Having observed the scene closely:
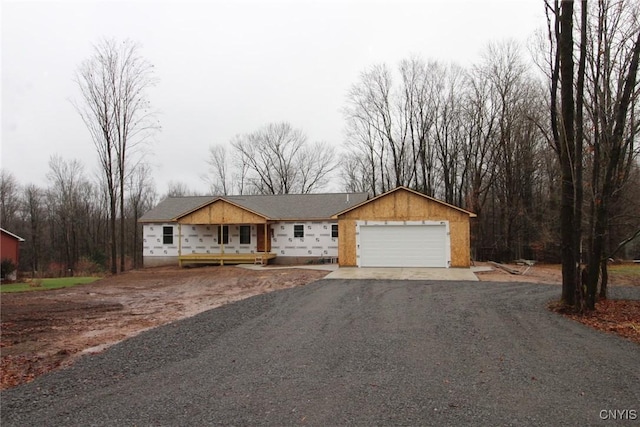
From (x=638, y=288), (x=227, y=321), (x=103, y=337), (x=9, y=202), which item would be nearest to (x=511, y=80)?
(x=638, y=288)

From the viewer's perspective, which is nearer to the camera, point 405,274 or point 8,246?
point 405,274

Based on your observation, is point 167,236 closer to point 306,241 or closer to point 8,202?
point 306,241

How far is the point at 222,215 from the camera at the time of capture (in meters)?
24.2

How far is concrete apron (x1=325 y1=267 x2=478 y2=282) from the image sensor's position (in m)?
16.2

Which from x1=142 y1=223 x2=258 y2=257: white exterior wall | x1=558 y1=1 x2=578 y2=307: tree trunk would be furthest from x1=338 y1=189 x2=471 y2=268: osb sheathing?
x1=558 y1=1 x2=578 y2=307: tree trunk

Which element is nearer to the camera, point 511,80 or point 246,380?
point 246,380

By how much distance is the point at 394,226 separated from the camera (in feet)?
66.1

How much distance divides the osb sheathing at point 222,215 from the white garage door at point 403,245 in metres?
6.66

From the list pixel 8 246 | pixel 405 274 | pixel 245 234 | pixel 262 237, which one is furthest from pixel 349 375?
pixel 8 246

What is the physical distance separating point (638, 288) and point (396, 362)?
40.8ft

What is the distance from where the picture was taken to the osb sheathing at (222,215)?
942 inches

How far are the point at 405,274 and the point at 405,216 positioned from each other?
11.9ft

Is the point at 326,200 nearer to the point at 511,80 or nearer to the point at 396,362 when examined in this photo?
the point at 511,80

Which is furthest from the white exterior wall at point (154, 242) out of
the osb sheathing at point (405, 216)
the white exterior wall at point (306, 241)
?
the osb sheathing at point (405, 216)
